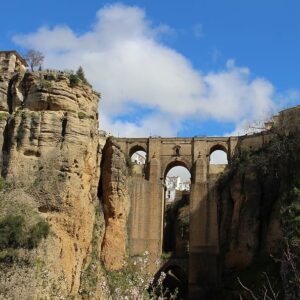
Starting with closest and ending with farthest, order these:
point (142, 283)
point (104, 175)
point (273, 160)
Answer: point (142, 283)
point (104, 175)
point (273, 160)

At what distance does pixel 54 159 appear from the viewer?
23859mm

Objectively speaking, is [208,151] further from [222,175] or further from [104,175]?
[104,175]

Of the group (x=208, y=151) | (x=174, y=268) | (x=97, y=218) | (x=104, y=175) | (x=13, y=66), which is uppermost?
(x=13, y=66)

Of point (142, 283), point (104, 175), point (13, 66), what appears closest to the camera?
point (142, 283)

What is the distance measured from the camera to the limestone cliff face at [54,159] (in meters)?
22.9

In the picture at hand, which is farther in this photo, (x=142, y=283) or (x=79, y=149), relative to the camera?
(x=79, y=149)

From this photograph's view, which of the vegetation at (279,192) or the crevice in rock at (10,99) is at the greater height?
the crevice in rock at (10,99)

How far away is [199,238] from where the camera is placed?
1693 inches

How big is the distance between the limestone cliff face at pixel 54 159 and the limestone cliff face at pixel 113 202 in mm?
6280

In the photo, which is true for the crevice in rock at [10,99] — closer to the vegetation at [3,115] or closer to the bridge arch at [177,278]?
the vegetation at [3,115]

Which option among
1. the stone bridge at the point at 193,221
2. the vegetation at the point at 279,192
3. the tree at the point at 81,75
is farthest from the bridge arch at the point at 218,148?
the tree at the point at 81,75

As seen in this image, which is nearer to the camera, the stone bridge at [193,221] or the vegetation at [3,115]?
the vegetation at [3,115]

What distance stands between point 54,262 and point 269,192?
20.4 meters

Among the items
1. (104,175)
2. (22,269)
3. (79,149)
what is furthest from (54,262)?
(104,175)
